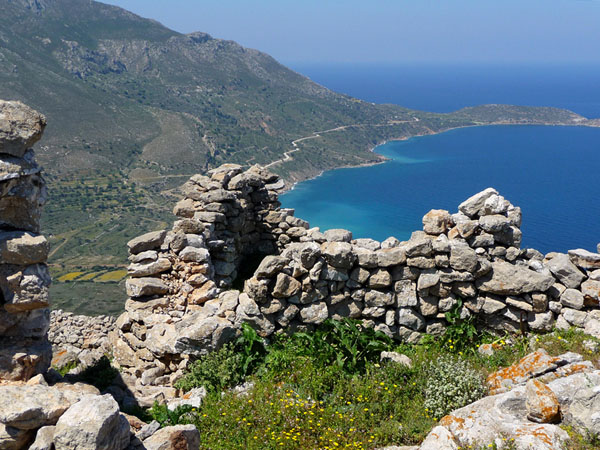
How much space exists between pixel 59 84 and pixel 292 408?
207 meters

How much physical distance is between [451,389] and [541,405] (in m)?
1.89

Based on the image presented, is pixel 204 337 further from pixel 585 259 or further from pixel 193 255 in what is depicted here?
pixel 585 259

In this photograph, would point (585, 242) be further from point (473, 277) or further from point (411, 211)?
point (473, 277)

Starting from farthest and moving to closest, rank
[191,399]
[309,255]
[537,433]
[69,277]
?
[69,277], [309,255], [191,399], [537,433]

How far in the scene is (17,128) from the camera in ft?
28.1

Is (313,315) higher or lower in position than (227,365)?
higher

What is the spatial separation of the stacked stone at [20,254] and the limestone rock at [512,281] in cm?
1013

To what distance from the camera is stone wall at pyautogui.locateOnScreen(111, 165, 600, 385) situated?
11633mm

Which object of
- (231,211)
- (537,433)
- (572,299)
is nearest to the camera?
(537,433)

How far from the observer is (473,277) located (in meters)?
12.2

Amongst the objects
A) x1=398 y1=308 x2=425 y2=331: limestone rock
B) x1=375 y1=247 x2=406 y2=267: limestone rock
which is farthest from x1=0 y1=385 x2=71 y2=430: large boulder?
x1=398 y1=308 x2=425 y2=331: limestone rock

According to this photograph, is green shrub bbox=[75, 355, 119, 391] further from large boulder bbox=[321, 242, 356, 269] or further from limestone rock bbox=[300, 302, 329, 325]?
large boulder bbox=[321, 242, 356, 269]

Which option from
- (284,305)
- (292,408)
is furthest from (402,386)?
(284,305)

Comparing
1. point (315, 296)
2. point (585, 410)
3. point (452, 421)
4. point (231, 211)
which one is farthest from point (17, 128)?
point (585, 410)
